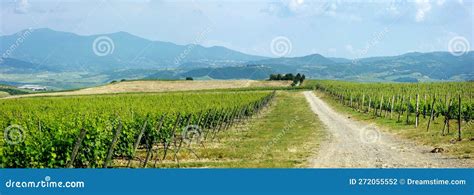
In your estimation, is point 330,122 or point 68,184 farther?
point 330,122

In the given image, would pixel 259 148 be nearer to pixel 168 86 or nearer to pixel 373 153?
pixel 373 153

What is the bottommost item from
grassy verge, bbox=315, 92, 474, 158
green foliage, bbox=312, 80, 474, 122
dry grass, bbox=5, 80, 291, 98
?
dry grass, bbox=5, 80, 291, 98

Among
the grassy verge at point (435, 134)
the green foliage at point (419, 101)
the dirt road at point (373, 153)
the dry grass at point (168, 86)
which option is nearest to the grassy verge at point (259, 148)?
the dirt road at point (373, 153)

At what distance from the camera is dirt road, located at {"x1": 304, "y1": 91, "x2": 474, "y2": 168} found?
1934cm

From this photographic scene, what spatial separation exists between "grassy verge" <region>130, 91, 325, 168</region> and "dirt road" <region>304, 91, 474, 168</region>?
792 millimetres

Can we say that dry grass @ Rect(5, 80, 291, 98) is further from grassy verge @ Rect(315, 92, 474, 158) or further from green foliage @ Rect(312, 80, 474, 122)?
grassy verge @ Rect(315, 92, 474, 158)

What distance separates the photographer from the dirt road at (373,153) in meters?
19.3

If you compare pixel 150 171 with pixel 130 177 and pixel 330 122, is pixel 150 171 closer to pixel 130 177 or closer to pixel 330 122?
pixel 130 177

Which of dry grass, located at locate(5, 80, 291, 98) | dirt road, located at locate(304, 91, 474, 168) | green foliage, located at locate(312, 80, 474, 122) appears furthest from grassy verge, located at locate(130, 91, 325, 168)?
dry grass, located at locate(5, 80, 291, 98)

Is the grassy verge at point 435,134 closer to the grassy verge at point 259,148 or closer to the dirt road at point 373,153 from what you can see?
the dirt road at point 373,153

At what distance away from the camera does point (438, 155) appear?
2147cm

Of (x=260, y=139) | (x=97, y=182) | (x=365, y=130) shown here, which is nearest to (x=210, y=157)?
(x=260, y=139)

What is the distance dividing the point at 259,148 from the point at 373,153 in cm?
Result: 506

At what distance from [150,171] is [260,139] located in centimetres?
1537
